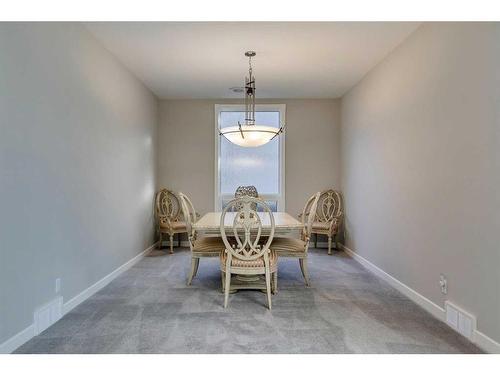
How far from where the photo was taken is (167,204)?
5414 millimetres

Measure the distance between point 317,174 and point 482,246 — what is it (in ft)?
11.6

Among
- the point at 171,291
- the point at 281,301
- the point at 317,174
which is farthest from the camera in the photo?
the point at 317,174

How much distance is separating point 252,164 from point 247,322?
11.5 feet

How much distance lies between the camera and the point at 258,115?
561cm

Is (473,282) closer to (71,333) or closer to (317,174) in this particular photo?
(71,333)

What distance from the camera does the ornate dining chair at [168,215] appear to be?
4.97m

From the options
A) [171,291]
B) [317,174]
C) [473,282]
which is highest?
[317,174]

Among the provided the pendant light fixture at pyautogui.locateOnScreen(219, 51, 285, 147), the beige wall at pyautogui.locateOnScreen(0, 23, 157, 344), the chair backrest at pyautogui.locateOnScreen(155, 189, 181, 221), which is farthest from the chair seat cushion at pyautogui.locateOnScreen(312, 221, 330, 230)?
the beige wall at pyautogui.locateOnScreen(0, 23, 157, 344)

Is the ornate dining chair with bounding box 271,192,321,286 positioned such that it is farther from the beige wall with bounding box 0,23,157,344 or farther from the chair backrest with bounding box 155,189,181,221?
the chair backrest with bounding box 155,189,181,221

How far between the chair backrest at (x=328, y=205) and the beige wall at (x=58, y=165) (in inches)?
123

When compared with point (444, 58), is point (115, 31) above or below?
above

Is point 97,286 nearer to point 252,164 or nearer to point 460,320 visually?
point 460,320

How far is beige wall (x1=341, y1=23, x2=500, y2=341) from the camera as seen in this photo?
→ 2.03 metres
